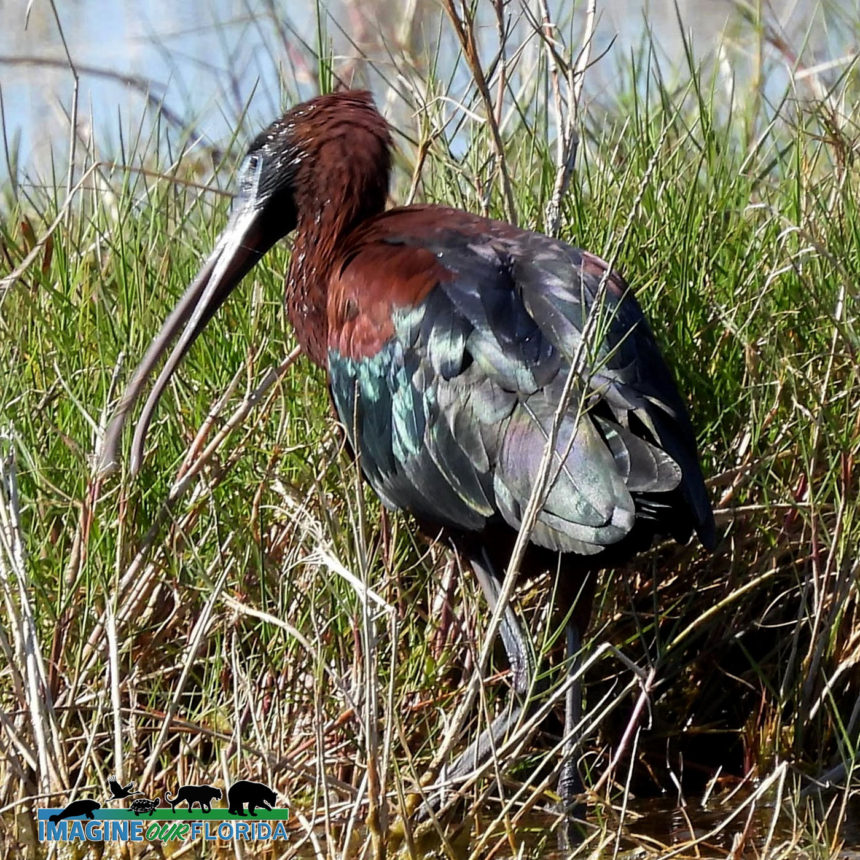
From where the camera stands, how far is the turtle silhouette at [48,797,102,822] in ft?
9.16

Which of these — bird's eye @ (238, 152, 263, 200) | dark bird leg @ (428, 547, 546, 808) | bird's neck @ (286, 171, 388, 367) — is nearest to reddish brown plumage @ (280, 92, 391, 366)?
bird's neck @ (286, 171, 388, 367)

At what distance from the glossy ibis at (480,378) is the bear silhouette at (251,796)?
43cm

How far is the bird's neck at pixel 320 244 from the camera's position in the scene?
12.1 feet

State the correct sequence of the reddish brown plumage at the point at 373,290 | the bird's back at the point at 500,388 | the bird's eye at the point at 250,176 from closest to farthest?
the bird's back at the point at 500,388 → the reddish brown plumage at the point at 373,290 → the bird's eye at the point at 250,176

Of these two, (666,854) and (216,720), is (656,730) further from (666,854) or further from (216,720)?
(216,720)

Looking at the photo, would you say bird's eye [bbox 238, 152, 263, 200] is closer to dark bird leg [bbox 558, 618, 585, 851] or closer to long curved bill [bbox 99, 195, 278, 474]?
long curved bill [bbox 99, 195, 278, 474]

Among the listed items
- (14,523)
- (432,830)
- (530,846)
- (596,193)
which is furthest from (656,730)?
(14,523)

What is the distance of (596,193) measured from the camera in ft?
12.9

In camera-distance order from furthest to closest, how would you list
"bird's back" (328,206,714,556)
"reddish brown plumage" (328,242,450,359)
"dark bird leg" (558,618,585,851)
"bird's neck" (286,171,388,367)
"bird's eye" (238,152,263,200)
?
"bird's eye" (238,152,263,200)
"bird's neck" (286,171,388,367)
"reddish brown plumage" (328,242,450,359)
"dark bird leg" (558,618,585,851)
"bird's back" (328,206,714,556)

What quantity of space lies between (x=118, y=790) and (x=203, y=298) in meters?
1.39

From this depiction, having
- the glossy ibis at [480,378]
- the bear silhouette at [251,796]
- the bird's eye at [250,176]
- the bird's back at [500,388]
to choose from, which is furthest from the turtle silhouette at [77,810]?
the bird's eye at [250,176]

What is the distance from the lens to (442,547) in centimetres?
369

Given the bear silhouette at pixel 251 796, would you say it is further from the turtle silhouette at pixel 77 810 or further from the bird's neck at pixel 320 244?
the bird's neck at pixel 320 244

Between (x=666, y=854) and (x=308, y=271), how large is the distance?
171 cm
